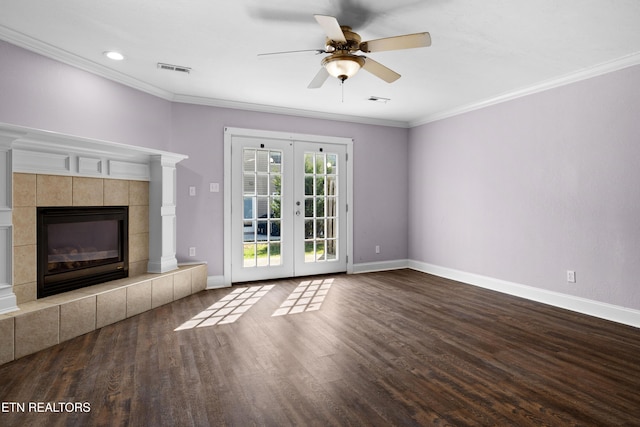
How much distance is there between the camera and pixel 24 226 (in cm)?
294

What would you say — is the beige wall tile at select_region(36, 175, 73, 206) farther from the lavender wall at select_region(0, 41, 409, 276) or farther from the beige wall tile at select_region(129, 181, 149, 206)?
the beige wall tile at select_region(129, 181, 149, 206)

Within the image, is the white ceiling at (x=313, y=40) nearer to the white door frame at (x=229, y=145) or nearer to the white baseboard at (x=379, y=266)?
the white door frame at (x=229, y=145)

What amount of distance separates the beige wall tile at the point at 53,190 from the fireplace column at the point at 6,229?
34 cm

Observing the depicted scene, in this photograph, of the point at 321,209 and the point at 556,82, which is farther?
the point at 321,209

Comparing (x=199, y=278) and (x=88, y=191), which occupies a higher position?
(x=88, y=191)

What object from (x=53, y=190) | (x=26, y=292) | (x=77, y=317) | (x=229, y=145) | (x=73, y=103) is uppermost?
(x=73, y=103)

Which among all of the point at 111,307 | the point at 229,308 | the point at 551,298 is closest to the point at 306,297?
the point at 229,308

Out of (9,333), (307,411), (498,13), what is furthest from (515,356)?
(9,333)

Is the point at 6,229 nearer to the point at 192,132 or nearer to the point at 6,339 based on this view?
the point at 6,339

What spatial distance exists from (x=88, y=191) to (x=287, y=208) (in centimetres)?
253

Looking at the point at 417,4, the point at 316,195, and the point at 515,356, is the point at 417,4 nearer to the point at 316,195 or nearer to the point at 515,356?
the point at 515,356

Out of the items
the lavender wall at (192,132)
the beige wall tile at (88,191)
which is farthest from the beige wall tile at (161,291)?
the beige wall tile at (88,191)

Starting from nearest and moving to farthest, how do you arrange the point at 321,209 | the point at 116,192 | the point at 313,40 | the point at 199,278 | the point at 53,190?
1. the point at 313,40
2. the point at 53,190
3. the point at 116,192
4. the point at 199,278
5. the point at 321,209

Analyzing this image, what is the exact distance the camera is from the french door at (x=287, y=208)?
5.05 meters
